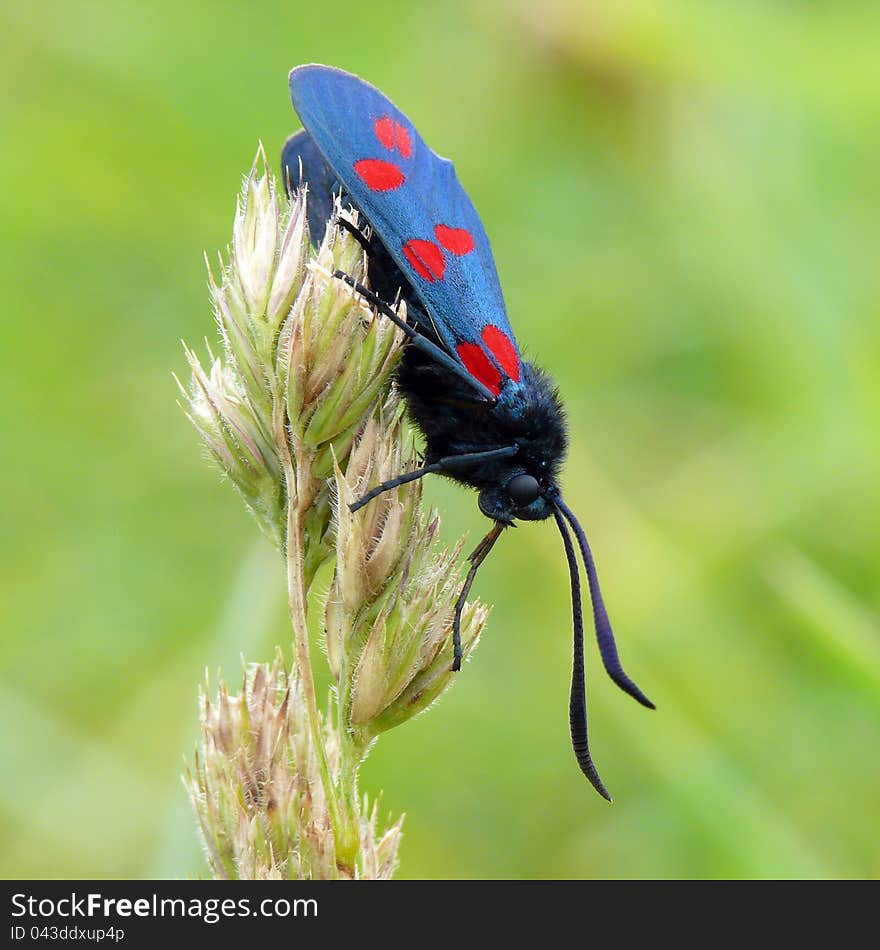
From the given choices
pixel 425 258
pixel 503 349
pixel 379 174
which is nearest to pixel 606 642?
pixel 503 349

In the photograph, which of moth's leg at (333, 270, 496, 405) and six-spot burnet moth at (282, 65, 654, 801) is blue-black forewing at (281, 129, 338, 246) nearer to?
six-spot burnet moth at (282, 65, 654, 801)

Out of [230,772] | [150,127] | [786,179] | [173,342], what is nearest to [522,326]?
[786,179]

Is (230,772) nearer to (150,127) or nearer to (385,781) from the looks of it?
(385,781)

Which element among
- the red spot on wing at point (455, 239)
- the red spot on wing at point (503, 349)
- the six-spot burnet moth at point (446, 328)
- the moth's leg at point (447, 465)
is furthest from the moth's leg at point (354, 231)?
the moth's leg at point (447, 465)

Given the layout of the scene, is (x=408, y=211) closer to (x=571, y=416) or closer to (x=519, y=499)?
(x=519, y=499)

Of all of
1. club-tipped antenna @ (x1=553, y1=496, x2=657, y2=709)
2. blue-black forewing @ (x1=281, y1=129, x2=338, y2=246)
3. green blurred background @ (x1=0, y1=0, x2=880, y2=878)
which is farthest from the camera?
green blurred background @ (x1=0, y1=0, x2=880, y2=878)

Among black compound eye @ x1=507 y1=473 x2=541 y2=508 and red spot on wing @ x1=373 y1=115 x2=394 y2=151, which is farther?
red spot on wing @ x1=373 y1=115 x2=394 y2=151

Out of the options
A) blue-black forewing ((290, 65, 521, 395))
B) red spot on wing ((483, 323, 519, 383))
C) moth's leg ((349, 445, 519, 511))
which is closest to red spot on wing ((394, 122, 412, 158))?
blue-black forewing ((290, 65, 521, 395))
